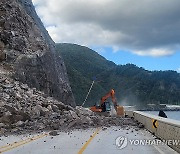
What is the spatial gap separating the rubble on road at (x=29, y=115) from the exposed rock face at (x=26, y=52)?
5.83 m

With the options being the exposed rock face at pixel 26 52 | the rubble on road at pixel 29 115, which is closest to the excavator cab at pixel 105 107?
the exposed rock face at pixel 26 52

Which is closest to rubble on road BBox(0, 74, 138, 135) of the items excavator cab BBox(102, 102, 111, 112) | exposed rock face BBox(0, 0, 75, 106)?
exposed rock face BBox(0, 0, 75, 106)

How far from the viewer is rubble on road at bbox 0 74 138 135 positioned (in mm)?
24511

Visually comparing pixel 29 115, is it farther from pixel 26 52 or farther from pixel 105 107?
pixel 105 107

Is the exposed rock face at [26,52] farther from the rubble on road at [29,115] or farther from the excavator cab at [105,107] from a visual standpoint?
the excavator cab at [105,107]

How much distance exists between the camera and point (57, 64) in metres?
56.1

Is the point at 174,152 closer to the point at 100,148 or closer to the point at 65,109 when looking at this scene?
the point at 100,148

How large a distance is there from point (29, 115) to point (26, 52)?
17.4m

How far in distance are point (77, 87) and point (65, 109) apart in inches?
4358

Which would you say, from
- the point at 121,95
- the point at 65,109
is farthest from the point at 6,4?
the point at 121,95

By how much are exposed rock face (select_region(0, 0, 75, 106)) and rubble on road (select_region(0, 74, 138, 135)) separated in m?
5.83

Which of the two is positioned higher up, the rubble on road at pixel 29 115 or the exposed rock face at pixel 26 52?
the exposed rock face at pixel 26 52

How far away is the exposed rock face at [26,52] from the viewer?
4100 cm

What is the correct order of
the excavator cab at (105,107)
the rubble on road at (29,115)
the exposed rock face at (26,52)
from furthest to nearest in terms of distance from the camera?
the excavator cab at (105,107)
the exposed rock face at (26,52)
the rubble on road at (29,115)
